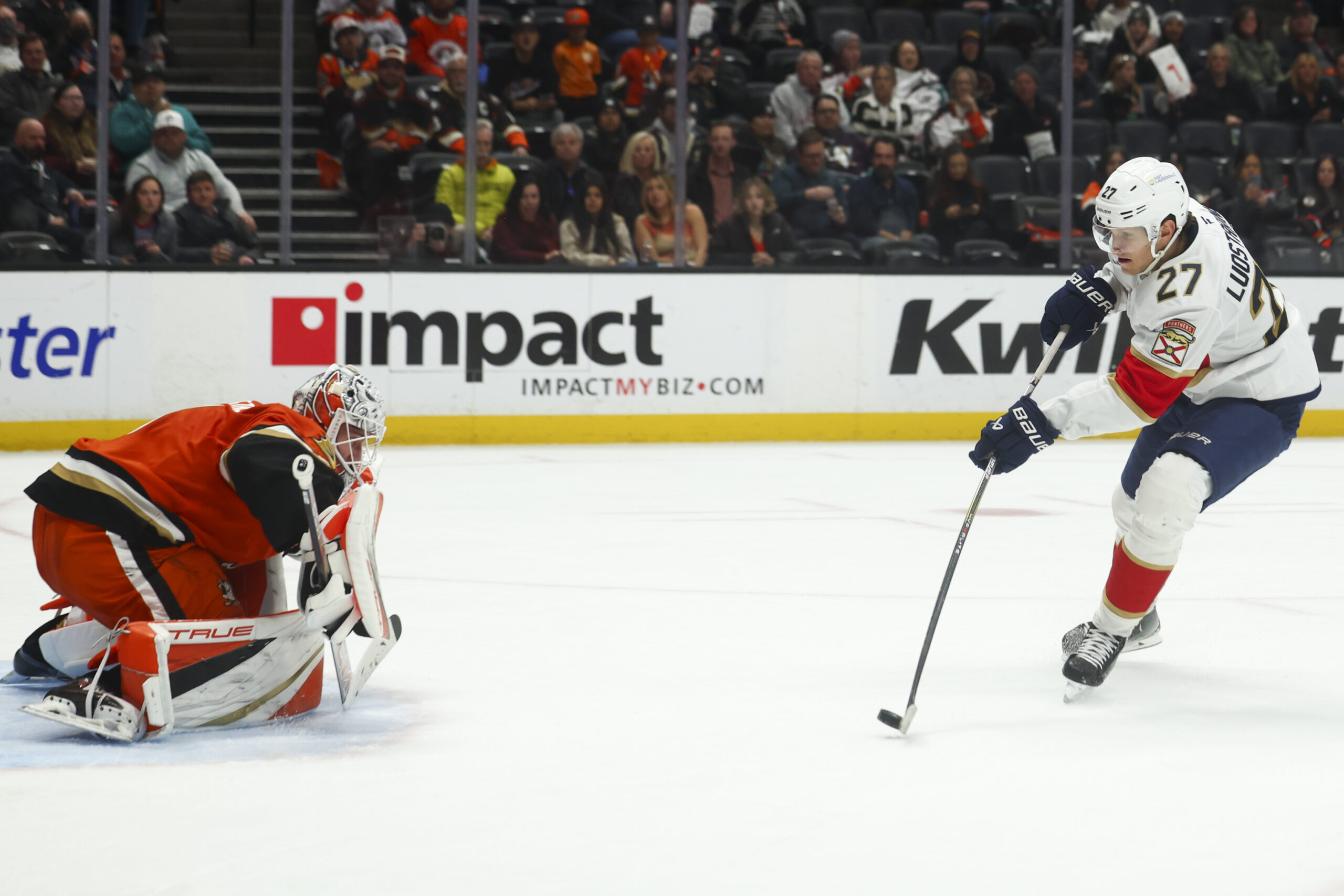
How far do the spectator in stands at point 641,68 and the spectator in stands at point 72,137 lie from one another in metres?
2.96

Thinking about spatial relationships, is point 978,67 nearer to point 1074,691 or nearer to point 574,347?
point 574,347

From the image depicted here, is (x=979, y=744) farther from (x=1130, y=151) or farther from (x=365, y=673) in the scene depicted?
(x=1130, y=151)

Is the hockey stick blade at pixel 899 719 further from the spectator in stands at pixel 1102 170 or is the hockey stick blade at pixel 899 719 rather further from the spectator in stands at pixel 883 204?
the spectator in stands at pixel 1102 170

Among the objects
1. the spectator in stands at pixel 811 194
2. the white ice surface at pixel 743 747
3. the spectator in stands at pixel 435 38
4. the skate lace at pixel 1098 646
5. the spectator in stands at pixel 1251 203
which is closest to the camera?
the white ice surface at pixel 743 747

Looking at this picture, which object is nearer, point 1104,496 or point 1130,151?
point 1104,496

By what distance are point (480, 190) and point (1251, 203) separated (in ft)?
16.1

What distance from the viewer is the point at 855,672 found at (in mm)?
3408

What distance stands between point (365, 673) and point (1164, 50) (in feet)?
30.7

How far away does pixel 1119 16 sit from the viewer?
1079cm

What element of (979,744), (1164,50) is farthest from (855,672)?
(1164,50)

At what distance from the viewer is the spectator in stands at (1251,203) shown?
9.80m

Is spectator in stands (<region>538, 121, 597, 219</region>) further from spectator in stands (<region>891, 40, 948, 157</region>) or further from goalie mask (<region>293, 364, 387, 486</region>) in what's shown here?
goalie mask (<region>293, 364, 387, 486</region>)

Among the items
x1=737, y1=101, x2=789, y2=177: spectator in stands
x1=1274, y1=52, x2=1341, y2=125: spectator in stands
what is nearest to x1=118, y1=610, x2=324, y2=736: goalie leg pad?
x1=737, y1=101, x2=789, y2=177: spectator in stands

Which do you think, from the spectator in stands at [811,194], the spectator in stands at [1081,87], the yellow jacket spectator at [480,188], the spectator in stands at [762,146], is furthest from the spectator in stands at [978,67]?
A: the yellow jacket spectator at [480,188]
